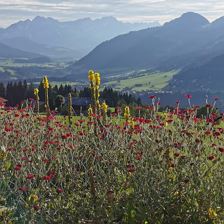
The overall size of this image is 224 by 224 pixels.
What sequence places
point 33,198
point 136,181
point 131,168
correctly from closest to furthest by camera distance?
1. point 33,198
2. point 131,168
3. point 136,181

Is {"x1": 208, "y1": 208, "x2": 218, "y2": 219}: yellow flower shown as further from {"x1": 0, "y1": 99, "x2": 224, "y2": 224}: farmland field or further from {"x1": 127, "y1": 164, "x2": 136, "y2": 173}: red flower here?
{"x1": 127, "y1": 164, "x2": 136, "y2": 173}: red flower

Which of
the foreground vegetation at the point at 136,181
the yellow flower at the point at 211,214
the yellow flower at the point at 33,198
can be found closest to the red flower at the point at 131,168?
the foreground vegetation at the point at 136,181

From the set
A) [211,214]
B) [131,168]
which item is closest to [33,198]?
[131,168]

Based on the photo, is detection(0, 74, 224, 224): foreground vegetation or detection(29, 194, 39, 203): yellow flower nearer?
detection(29, 194, 39, 203): yellow flower

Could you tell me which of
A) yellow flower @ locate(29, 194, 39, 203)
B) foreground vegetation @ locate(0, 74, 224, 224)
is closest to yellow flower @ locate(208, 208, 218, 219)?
foreground vegetation @ locate(0, 74, 224, 224)

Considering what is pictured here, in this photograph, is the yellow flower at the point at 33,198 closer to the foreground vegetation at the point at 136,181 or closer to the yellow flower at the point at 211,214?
the foreground vegetation at the point at 136,181

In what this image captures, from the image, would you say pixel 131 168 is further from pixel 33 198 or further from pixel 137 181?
pixel 33 198

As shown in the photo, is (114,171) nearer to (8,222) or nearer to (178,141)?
(178,141)

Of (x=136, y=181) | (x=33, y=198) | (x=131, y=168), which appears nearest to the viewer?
(x=33, y=198)

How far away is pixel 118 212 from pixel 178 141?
3.97 ft

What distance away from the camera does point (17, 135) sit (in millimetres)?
8078

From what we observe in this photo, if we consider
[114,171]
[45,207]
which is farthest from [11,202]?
[114,171]

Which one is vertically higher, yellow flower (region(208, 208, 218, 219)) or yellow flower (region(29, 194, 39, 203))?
yellow flower (region(29, 194, 39, 203))

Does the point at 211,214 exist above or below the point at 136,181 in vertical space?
below
